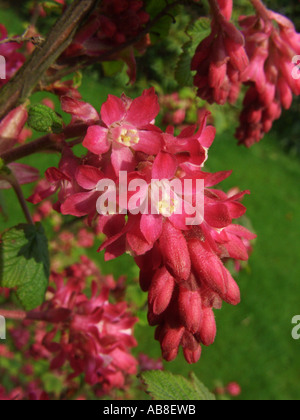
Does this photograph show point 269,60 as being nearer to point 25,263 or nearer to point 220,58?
point 220,58

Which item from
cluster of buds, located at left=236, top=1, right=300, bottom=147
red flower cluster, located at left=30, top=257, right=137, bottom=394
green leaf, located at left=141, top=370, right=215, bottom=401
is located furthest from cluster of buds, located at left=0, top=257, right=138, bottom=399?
cluster of buds, located at left=236, top=1, right=300, bottom=147

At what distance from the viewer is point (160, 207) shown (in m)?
0.60

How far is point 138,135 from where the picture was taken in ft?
1.98

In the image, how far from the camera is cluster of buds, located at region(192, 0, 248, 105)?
2.68 ft

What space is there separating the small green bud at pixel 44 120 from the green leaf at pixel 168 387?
60 centimetres

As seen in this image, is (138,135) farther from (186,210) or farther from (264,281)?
(264,281)

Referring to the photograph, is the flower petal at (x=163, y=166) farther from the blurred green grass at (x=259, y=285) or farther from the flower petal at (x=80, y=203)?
the blurred green grass at (x=259, y=285)

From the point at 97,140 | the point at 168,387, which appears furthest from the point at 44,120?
the point at 168,387

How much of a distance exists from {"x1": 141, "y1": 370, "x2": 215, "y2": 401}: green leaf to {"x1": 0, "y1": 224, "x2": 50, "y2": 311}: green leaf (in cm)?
32

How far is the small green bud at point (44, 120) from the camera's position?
25.8 inches

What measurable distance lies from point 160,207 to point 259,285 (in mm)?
4390

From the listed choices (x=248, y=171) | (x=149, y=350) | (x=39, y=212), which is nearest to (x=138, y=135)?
(x=39, y=212)

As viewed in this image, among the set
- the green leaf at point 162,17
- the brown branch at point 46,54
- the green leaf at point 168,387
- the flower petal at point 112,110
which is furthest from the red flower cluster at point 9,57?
the green leaf at point 168,387
